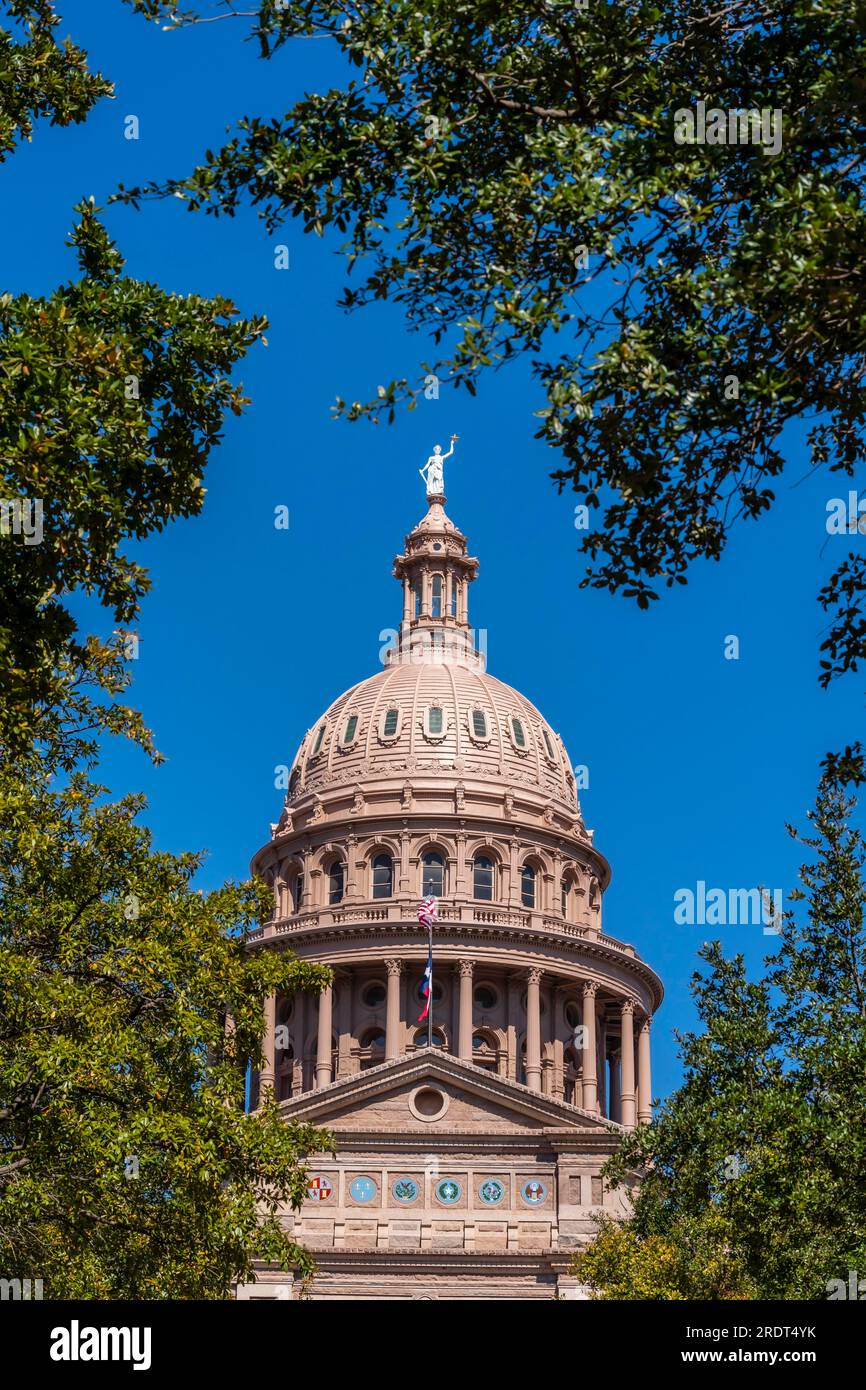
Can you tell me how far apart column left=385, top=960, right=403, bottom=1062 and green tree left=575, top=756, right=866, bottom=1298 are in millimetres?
47645

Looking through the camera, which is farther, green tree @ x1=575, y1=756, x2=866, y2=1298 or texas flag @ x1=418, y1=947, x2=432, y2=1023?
texas flag @ x1=418, y1=947, x2=432, y2=1023

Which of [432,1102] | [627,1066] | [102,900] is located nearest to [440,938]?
[627,1066]

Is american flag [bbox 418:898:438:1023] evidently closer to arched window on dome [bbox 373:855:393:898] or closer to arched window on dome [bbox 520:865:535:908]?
arched window on dome [bbox 373:855:393:898]

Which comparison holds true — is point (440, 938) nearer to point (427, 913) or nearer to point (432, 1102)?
point (427, 913)

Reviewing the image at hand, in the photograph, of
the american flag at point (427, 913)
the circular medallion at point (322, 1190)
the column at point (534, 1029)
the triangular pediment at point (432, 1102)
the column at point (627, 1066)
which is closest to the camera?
the circular medallion at point (322, 1190)

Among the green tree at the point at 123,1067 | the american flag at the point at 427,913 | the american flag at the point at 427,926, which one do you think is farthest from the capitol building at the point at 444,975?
the green tree at the point at 123,1067

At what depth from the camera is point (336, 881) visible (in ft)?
319

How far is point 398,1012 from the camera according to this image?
88375 mm

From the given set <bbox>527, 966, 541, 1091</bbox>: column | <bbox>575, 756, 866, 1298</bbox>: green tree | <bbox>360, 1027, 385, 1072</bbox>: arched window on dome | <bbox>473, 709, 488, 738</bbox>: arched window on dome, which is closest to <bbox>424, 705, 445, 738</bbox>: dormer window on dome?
<bbox>473, 709, 488, 738</bbox>: arched window on dome

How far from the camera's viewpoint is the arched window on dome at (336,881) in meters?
96.2

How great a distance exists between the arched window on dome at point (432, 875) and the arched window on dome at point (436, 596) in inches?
745

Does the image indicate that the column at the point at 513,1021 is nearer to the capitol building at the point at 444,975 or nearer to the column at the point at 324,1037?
the capitol building at the point at 444,975

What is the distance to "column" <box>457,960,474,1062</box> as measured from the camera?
3458 inches

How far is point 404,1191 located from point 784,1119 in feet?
137
